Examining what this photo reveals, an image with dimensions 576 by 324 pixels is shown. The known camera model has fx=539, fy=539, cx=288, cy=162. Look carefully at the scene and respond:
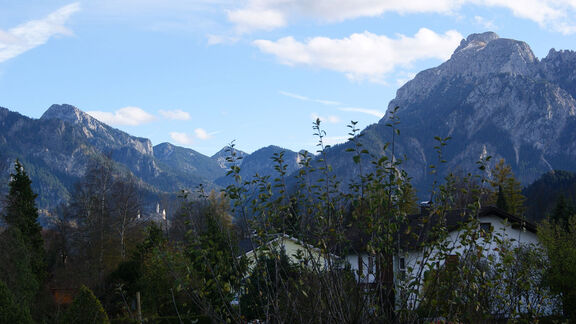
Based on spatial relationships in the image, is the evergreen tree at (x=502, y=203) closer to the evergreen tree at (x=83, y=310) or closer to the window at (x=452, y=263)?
Answer: the evergreen tree at (x=83, y=310)

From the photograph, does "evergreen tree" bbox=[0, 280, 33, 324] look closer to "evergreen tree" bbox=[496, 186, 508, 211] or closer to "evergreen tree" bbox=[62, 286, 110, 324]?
"evergreen tree" bbox=[62, 286, 110, 324]

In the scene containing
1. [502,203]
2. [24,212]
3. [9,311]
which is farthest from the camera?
[502,203]

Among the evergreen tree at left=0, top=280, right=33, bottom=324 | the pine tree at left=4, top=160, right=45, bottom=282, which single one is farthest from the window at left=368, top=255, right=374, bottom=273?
the pine tree at left=4, top=160, right=45, bottom=282

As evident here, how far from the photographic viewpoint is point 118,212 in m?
41.9

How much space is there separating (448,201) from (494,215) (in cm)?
2756

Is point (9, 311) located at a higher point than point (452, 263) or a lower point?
lower

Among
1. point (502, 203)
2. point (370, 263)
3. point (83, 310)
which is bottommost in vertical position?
point (83, 310)

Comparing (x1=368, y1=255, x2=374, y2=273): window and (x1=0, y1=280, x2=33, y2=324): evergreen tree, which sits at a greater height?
(x1=368, y1=255, x2=374, y2=273): window

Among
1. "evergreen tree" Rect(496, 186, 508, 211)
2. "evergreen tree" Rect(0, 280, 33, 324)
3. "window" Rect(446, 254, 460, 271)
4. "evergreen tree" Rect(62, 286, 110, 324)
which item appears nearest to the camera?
"window" Rect(446, 254, 460, 271)

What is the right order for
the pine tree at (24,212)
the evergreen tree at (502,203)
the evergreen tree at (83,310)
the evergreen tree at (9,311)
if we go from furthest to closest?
1. the evergreen tree at (502,203)
2. the pine tree at (24,212)
3. the evergreen tree at (83,310)
4. the evergreen tree at (9,311)

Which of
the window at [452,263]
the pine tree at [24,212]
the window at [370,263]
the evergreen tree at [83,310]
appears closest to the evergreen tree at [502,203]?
the pine tree at [24,212]

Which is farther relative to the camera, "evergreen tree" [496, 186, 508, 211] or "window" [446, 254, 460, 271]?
"evergreen tree" [496, 186, 508, 211]

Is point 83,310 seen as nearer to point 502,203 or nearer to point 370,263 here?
point 370,263

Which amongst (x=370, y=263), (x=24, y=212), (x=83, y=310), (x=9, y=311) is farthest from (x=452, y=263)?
(x=24, y=212)
